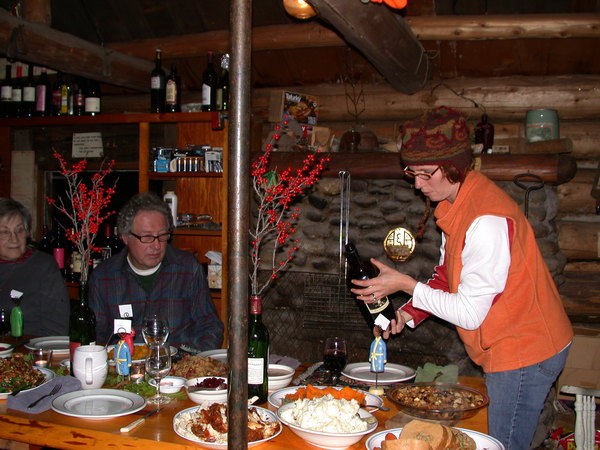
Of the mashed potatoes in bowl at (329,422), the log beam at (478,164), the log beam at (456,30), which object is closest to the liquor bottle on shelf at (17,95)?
the log beam at (456,30)

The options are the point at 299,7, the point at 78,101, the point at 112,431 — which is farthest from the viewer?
the point at 78,101

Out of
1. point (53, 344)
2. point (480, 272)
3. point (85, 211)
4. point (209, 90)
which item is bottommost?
point (53, 344)

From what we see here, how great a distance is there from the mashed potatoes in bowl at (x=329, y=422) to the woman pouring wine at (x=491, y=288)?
55cm

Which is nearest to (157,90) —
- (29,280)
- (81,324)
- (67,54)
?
(67,54)

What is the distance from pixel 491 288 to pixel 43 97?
4112 mm

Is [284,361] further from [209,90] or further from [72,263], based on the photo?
[72,263]

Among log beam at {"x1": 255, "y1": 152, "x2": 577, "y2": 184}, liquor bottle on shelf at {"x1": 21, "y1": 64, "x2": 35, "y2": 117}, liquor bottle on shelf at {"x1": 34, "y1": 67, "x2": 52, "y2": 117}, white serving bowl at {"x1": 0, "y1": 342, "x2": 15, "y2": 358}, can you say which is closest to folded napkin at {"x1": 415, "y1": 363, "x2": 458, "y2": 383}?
→ white serving bowl at {"x1": 0, "y1": 342, "x2": 15, "y2": 358}

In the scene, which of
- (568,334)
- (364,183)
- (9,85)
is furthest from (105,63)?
(568,334)

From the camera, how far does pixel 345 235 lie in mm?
4570

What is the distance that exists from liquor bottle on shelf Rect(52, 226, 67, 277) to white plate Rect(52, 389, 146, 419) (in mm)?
2667

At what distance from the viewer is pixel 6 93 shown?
4.87 metres

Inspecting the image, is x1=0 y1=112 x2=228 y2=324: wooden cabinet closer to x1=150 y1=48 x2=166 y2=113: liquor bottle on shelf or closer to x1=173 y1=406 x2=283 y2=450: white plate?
x1=150 y1=48 x2=166 y2=113: liquor bottle on shelf

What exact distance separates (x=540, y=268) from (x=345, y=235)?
2.39 metres

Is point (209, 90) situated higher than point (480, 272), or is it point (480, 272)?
point (209, 90)
